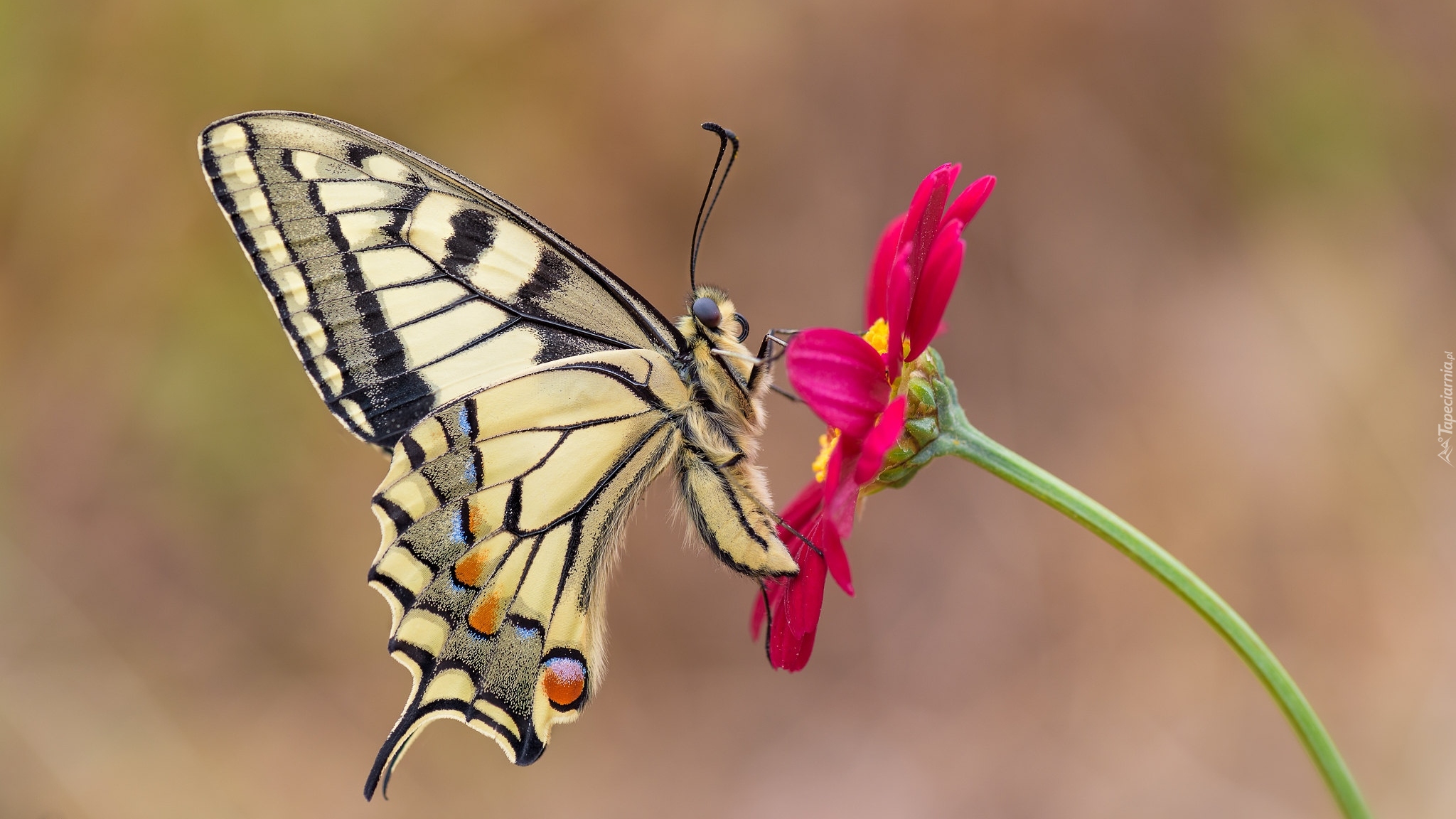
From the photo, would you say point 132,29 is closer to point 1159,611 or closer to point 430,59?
point 430,59

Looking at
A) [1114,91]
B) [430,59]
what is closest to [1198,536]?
[1114,91]

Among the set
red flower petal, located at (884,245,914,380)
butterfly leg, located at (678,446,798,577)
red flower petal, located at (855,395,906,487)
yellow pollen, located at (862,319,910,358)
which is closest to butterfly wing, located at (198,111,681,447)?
butterfly leg, located at (678,446,798,577)

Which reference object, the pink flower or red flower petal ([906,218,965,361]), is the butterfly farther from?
red flower petal ([906,218,965,361])

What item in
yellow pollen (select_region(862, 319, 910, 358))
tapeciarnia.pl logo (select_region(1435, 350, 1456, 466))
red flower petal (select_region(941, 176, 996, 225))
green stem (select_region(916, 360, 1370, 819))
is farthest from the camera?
tapeciarnia.pl logo (select_region(1435, 350, 1456, 466))

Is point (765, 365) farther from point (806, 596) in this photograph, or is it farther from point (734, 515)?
point (806, 596)

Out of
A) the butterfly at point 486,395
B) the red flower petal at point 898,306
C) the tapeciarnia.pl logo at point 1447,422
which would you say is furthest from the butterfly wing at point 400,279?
the tapeciarnia.pl logo at point 1447,422

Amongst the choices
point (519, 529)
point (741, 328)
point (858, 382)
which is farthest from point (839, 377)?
point (519, 529)

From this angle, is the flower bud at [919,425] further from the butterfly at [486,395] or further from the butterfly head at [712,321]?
the butterfly head at [712,321]
